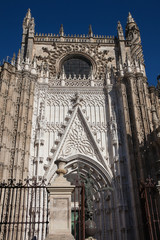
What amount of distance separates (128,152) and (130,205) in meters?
2.84

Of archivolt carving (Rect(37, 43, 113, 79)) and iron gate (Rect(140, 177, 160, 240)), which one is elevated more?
archivolt carving (Rect(37, 43, 113, 79))

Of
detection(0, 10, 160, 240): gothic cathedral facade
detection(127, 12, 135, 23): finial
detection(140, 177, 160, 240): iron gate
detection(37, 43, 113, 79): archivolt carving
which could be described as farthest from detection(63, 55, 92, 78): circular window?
detection(140, 177, 160, 240): iron gate

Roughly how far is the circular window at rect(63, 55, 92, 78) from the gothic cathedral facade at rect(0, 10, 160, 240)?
8cm

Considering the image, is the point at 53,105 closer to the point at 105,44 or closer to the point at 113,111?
the point at 113,111

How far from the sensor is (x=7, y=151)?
525 inches

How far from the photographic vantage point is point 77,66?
20.8 m

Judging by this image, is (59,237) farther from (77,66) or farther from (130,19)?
(130,19)

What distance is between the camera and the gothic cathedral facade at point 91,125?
13211 mm

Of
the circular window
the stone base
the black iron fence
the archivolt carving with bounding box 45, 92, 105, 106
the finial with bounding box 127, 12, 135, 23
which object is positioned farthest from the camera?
the finial with bounding box 127, 12, 135, 23

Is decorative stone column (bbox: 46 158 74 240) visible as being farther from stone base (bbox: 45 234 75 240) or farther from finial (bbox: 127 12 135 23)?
finial (bbox: 127 12 135 23)

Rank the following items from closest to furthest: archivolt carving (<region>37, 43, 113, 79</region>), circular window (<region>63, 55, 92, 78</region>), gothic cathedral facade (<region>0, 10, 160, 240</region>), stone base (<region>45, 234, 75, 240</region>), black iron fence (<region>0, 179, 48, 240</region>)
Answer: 1. stone base (<region>45, 234, 75, 240</region>)
2. black iron fence (<region>0, 179, 48, 240</region>)
3. gothic cathedral facade (<region>0, 10, 160, 240</region>)
4. archivolt carving (<region>37, 43, 113, 79</region>)
5. circular window (<region>63, 55, 92, 78</region>)

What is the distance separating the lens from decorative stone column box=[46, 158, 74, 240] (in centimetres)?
645

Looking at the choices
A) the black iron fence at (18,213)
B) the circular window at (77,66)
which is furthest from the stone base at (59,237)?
the circular window at (77,66)

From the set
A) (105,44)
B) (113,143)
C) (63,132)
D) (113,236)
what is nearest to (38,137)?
(63,132)
